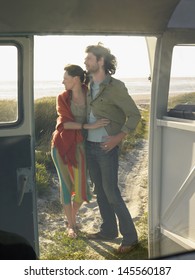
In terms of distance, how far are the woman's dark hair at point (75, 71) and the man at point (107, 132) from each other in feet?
0.10

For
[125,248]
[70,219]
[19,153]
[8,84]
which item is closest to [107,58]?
[8,84]

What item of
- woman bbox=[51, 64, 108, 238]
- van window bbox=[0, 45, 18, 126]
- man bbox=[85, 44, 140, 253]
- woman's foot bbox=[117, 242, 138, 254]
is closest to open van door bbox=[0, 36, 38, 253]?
van window bbox=[0, 45, 18, 126]

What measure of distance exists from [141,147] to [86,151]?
27 cm

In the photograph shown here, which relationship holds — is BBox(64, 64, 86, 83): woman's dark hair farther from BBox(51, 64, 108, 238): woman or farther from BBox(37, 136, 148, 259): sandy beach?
BBox(37, 136, 148, 259): sandy beach

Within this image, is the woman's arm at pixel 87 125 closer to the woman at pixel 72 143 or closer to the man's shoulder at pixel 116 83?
the woman at pixel 72 143

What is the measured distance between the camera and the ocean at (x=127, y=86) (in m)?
1.60

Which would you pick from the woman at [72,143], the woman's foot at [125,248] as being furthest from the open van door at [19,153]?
the woman's foot at [125,248]

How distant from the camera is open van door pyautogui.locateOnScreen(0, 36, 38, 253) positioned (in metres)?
1.62

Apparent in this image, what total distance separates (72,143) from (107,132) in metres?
0.15

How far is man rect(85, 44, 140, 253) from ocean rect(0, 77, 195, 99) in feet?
0.24

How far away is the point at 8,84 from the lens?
1641 millimetres

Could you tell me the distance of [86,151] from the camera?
1672 mm

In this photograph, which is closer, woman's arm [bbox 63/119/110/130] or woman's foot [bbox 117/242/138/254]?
woman's arm [bbox 63/119/110/130]
